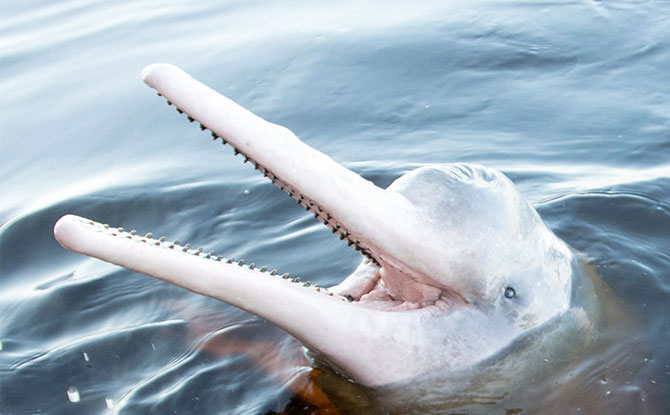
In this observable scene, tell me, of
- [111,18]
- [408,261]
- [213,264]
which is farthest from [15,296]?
[111,18]

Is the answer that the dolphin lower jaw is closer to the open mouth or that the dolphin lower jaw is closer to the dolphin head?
the open mouth

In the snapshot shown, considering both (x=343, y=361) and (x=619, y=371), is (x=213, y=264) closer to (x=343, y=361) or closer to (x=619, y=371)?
(x=343, y=361)

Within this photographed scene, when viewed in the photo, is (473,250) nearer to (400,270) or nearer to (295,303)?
(400,270)

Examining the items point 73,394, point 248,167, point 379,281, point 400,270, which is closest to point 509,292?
point 400,270

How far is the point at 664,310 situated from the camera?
16.7 feet

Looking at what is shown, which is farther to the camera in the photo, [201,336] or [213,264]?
[201,336]

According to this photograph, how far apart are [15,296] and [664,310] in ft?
14.3

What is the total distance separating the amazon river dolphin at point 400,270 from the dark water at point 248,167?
646mm

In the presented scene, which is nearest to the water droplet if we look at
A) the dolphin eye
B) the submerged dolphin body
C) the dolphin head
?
the submerged dolphin body

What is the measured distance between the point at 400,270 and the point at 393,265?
0.24 ft

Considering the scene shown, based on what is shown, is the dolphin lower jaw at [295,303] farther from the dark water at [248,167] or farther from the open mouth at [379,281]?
the dark water at [248,167]

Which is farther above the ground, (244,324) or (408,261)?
(408,261)

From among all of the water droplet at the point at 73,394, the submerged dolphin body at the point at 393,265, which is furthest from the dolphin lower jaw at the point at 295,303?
the water droplet at the point at 73,394

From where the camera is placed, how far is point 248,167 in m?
7.73
